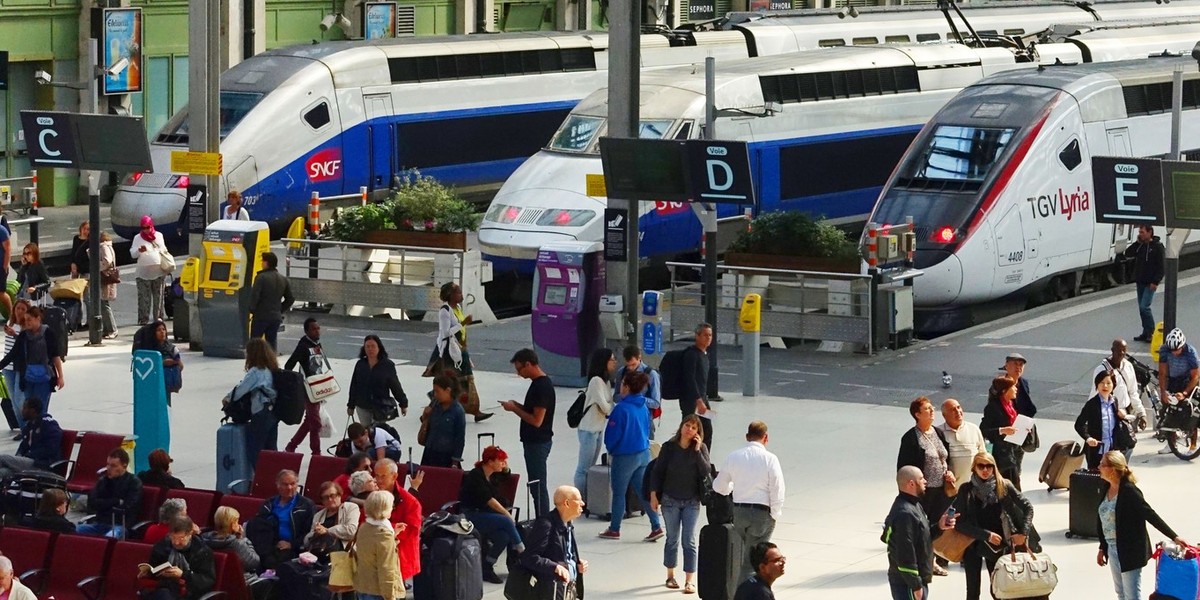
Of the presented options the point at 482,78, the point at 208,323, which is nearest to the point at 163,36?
the point at 482,78

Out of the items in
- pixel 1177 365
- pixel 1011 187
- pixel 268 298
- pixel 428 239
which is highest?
pixel 1011 187

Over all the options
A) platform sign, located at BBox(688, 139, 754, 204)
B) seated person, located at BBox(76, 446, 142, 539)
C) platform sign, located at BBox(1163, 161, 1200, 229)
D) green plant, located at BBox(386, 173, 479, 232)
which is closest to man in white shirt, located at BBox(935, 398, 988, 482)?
seated person, located at BBox(76, 446, 142, 539)

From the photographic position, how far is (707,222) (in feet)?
76.1

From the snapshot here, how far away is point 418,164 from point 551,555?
75.1 ft

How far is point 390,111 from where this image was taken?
34562 mm

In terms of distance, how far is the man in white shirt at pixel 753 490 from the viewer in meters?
14.0

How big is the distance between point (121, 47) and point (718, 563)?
29.5m

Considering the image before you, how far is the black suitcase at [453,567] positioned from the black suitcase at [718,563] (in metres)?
1.47

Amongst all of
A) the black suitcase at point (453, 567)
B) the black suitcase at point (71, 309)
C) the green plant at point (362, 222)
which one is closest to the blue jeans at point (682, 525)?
the black suitcase at point (453, 567)

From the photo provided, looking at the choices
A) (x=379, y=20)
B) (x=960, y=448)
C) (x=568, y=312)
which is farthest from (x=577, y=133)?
(x=379, y=20)

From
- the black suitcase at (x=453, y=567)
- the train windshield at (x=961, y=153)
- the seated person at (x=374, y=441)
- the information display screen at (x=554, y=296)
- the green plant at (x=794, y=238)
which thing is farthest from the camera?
the train windshield at (x=961, y=153)

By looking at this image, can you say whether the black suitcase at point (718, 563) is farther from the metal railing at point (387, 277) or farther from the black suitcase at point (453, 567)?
the metal railing at point (387, 277)

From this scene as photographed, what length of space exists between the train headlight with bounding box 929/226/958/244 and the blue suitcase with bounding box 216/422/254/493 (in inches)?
473

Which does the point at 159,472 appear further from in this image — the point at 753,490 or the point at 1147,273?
the point at 1147,273
